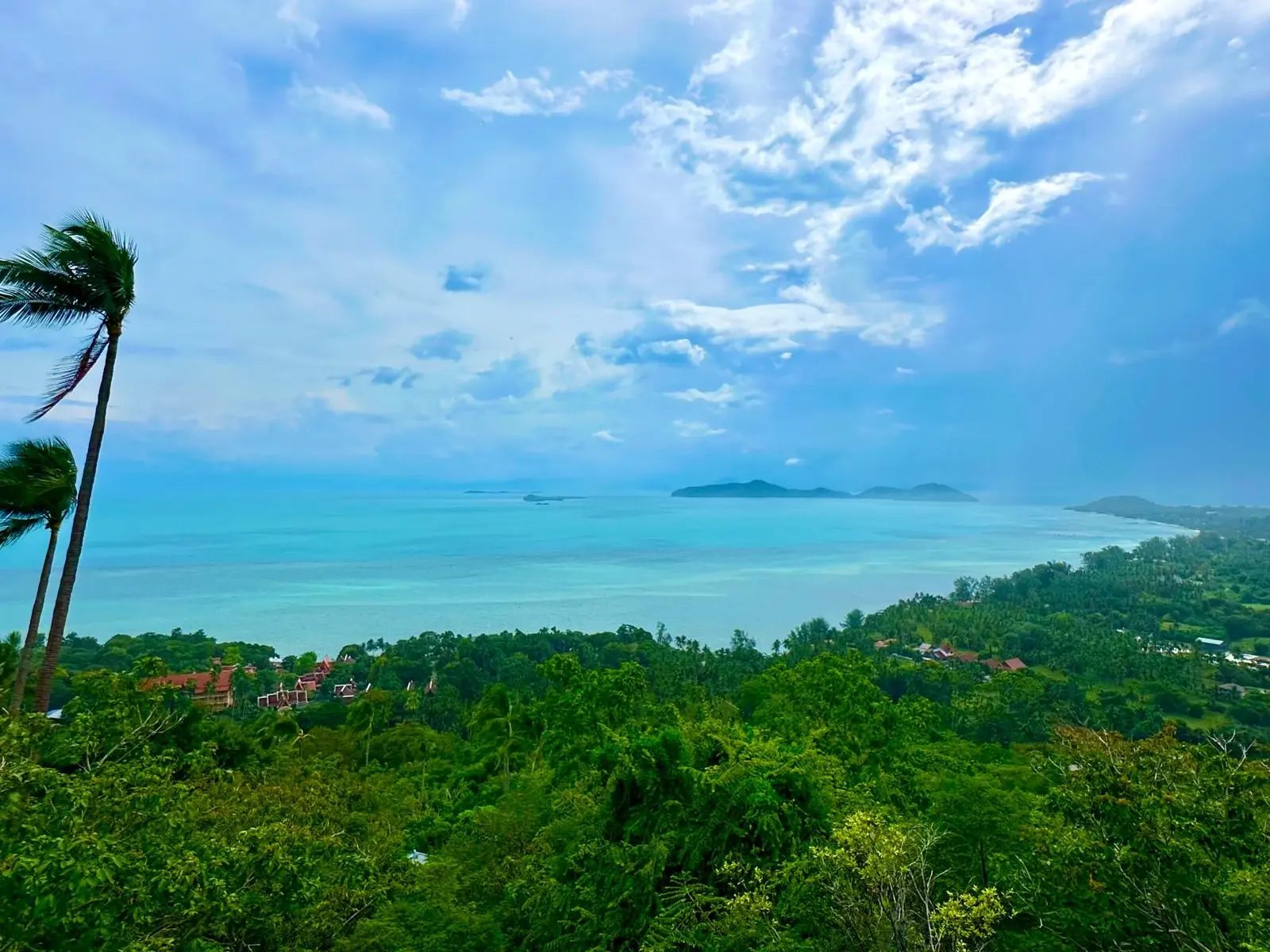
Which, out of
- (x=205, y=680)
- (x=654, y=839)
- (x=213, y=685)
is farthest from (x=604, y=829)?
(x=205, y=680)

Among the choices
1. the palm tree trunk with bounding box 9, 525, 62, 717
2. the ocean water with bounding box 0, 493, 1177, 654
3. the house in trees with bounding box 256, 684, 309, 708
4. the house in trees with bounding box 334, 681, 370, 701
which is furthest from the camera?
the ocean water with bounding box 0, 493, 1177, 654

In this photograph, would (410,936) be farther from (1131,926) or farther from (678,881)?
(1131,926)

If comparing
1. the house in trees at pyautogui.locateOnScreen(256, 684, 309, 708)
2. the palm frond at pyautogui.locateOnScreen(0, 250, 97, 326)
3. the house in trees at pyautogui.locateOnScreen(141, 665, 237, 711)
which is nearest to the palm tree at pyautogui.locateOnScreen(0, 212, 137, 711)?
the palm frond at pyautogui.locateOnScreen(0, 250, 97, 326)

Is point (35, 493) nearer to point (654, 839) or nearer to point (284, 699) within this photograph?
point (654, 839)

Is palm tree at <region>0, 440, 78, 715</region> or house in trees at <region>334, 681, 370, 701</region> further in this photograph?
house in trees at <region>334, 681, 370, 701</region>

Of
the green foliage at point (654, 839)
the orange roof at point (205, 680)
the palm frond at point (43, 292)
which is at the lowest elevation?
the orange roof at point (205, 680)

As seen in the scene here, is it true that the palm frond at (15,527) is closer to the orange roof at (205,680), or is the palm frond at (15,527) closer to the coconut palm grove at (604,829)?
the coconut palm grove at (604,829)

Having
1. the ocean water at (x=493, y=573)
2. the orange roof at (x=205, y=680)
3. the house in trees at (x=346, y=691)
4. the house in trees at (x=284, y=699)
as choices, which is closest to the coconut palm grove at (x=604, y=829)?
the orange roof at (x=205, y=680)

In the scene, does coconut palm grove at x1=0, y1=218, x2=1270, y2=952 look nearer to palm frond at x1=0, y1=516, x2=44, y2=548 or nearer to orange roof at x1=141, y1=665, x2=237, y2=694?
palm frond at x1=0, y1=516, x2=44, y2=548
